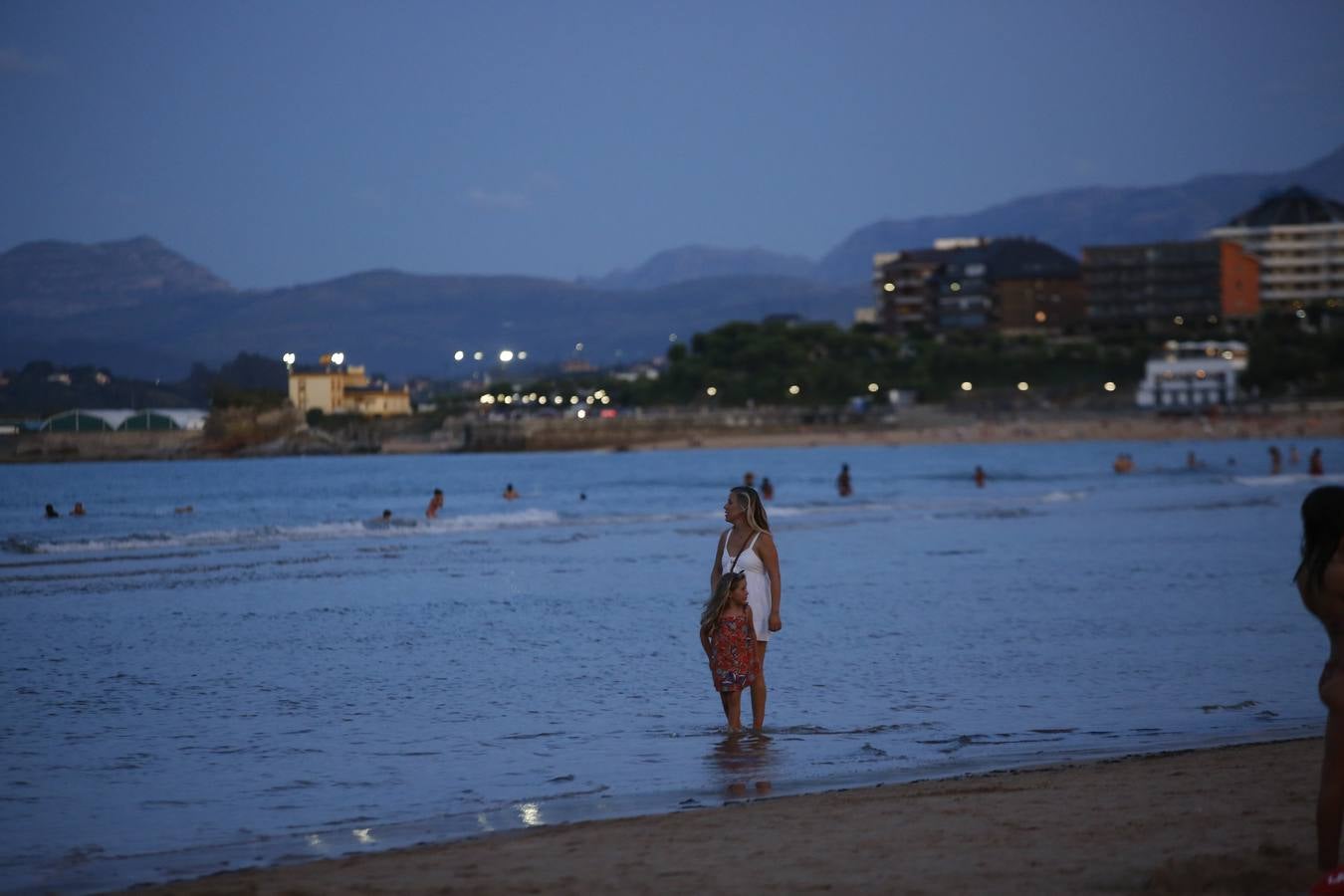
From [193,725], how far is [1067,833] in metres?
6.29

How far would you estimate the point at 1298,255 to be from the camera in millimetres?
153750

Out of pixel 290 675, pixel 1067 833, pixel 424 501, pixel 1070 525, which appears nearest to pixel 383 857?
pixel 1067 833

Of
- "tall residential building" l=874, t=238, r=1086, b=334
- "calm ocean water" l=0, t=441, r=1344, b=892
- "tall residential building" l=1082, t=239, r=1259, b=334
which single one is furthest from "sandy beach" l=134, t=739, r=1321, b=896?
"tall residential building" l=874, t=238, r=1086, b=334

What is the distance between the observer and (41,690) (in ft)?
39.8

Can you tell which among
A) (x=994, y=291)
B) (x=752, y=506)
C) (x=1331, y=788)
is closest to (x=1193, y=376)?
(x=994, y=291)

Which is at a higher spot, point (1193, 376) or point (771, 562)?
point (1193, 376)

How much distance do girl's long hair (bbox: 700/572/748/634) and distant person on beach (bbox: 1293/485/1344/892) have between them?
420 cm

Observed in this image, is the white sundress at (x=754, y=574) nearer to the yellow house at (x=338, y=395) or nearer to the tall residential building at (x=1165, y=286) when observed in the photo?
the yellow house at (x=338, y=395)

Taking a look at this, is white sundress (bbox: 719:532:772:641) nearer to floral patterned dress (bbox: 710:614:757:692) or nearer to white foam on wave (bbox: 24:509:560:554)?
floral patterned dress (bbox: 710:614:757:692)

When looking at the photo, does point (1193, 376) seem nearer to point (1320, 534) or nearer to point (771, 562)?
point (771, 562)

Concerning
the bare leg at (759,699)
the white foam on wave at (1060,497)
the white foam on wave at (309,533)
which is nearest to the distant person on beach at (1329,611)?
the bare leg at (759,699)

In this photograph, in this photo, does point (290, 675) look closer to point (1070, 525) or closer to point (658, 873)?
point (658, 873)

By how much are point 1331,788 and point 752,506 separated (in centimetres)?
432

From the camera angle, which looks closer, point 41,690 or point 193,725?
point 193,725
